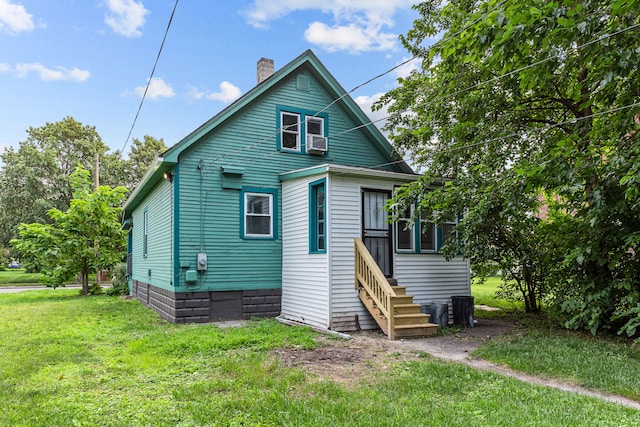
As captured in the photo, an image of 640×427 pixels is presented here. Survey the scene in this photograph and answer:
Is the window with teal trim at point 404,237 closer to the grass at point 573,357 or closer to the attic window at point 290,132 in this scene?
the grass at point 573,357

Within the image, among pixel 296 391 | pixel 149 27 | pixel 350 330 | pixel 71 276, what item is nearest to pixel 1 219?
pixel 71 276

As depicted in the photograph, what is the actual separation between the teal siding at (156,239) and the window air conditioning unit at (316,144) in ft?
11.6

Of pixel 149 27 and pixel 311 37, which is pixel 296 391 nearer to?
pixel 149 27

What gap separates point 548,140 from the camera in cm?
866

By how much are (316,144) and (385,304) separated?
4.67 meters

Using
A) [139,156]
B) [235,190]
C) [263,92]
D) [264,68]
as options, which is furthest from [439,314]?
[139,156]

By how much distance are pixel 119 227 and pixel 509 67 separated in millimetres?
16518

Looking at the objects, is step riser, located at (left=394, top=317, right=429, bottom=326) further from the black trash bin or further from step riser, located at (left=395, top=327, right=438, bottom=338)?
the black trash bin

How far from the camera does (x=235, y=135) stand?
32.8 feet

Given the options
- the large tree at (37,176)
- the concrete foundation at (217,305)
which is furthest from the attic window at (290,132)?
the large tree at (37,176)

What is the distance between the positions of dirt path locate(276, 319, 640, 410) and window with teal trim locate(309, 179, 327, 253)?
207 cm

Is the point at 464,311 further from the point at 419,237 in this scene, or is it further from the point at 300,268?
the point at 300,268

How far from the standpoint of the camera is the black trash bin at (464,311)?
29.5ft

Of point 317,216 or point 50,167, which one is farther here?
point 50,167
